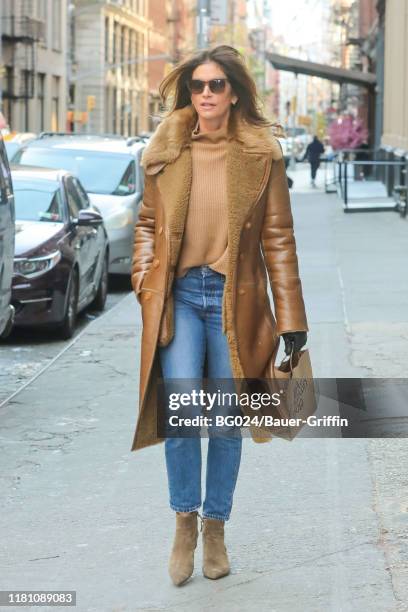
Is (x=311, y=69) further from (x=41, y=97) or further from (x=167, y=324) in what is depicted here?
(x=167, y=324)

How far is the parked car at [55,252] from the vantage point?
491 inches

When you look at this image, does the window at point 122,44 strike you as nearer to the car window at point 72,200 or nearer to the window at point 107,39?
the window at point 107,39

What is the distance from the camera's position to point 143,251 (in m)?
5.29

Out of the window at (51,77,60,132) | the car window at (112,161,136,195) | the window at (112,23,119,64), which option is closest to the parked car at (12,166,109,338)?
the car window at (112,161,136,195)

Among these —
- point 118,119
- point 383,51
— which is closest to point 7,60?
point 383,51

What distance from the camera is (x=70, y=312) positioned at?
13.0m

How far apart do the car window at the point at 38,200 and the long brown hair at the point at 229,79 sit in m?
8.42

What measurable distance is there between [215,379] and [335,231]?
19.1 metres

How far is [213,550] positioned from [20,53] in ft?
186

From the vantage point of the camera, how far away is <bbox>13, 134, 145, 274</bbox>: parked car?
1739 centimetres

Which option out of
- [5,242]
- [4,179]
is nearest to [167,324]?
[5,242]

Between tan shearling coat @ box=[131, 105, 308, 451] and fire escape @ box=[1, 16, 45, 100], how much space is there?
5471cm

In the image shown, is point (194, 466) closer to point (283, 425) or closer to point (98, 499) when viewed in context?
point (283, 425)

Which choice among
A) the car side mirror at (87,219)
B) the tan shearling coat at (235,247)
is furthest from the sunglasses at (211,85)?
the car side mirror at (87,219)
